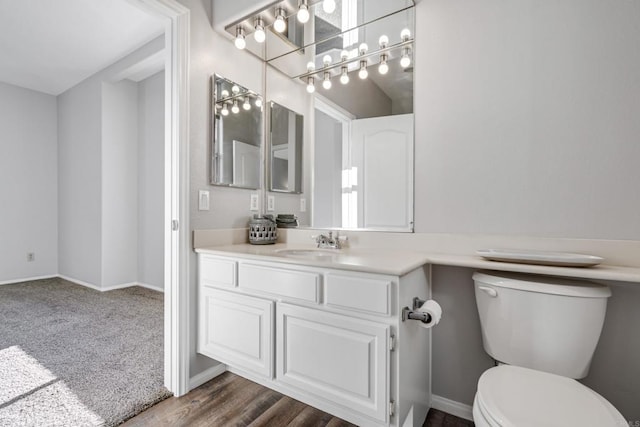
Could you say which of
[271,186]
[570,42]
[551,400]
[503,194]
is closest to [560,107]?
[570,42]

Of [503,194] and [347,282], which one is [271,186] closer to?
[347,282]

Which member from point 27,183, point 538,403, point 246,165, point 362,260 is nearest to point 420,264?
point 362,260

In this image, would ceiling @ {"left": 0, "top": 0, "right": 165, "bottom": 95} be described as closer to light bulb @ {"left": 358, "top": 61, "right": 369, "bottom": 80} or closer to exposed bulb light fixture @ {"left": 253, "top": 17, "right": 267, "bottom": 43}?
A: exposed bulb light fixture @ {"left": 253, "top": 17, "right": 267, "bottom": 43}

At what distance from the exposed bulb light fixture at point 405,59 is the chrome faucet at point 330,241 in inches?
39.5

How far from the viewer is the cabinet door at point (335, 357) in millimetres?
1126

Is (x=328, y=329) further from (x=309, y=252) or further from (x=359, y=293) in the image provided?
(x=309, y=252)

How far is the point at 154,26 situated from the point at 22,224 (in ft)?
10.5

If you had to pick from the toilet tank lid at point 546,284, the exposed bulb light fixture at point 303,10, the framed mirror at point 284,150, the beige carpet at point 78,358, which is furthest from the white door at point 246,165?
the toilet tank lid at point 546,284

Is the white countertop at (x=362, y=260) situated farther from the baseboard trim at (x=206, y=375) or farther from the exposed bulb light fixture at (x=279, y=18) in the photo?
the exposed bulb light fixture at (x=279, y=18)

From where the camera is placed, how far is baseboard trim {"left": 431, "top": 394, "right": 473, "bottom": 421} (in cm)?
144

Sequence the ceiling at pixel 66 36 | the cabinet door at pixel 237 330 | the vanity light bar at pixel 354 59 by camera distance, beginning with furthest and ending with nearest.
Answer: the ceiling at pixel 66 36, the vanity light bar at pixel 354 59, the cabinet door at pixel 237 330

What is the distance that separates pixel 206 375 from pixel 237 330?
0.48 m

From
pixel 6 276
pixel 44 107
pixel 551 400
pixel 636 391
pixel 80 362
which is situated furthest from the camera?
pixel 44 107

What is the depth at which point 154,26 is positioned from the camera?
276 cm
